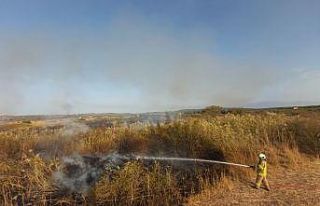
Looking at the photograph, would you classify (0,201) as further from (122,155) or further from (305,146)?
(305,146)

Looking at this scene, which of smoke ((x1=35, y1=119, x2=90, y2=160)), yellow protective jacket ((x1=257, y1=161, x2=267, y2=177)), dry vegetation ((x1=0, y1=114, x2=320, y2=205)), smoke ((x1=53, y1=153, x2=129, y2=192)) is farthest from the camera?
smoke ((x1=35, y1=119, x2=90, y2=160))

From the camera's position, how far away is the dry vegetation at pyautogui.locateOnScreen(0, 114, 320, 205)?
11.9 m

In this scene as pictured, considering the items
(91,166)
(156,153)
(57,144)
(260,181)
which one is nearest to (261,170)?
(260,181)

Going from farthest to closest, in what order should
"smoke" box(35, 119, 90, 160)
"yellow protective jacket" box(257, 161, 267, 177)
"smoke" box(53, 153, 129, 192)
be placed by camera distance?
"smoke" box(35, 119, 90, 160) → "smoke" box(53, 153, 129, 192) → "yellow protective jacket" box(257, 161, 267, 177)

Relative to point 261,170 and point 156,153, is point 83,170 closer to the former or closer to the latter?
point 156,153

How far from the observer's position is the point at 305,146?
639 inches

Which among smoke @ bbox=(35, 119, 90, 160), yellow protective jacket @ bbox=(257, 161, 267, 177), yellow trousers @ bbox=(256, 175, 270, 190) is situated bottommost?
yellow trousers @ bbox=(256, 175, 270, 190)

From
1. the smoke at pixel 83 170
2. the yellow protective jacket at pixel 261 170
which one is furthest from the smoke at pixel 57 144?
the yellow protective jacket at pixel 261 170

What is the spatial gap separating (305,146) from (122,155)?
646 cm

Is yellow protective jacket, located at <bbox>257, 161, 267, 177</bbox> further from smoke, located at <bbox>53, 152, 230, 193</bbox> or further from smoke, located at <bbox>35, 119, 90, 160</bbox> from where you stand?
smoke, located at <bbox>35, 119, 90, 160</bbox>

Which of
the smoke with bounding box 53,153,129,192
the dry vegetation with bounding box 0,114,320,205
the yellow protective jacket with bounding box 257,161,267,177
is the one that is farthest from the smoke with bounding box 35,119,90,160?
the yellow protective jacket with bounding box 257,161,267,177

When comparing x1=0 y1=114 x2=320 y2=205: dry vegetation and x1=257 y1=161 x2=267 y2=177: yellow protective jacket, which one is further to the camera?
x1=257 y1=161 x2=267 y2=177: yellow protective jacket

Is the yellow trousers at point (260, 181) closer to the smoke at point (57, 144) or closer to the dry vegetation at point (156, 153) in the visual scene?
the dry vegetation at point (156, 153)

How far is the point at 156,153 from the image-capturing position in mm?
14633
